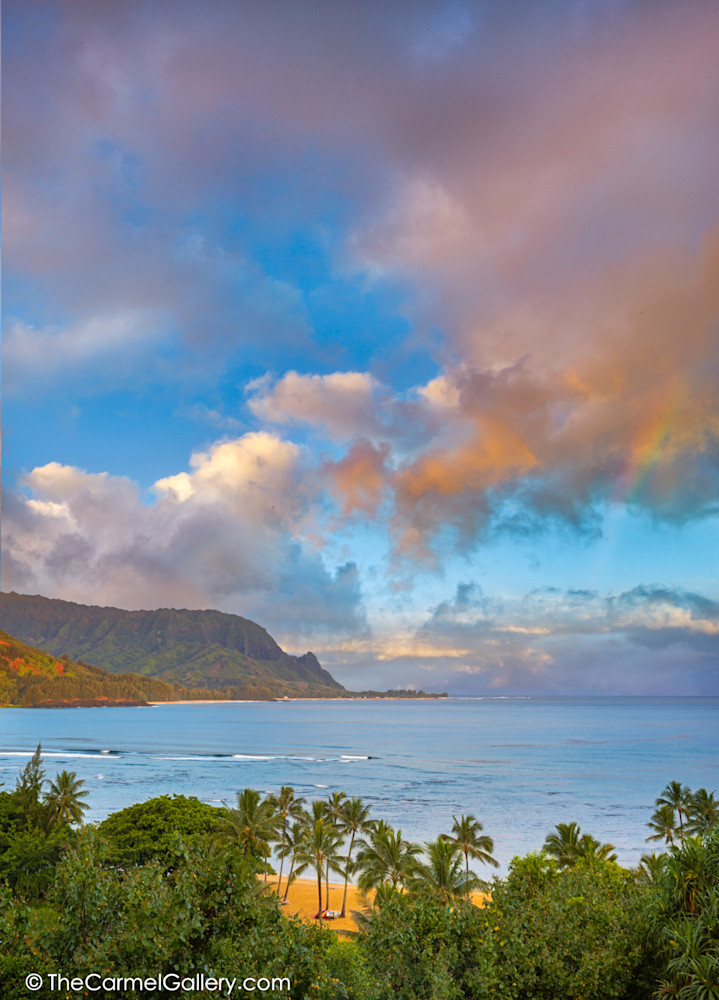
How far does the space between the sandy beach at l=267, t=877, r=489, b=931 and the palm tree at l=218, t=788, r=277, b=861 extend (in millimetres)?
6027

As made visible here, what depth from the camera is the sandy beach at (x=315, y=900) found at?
164 ft

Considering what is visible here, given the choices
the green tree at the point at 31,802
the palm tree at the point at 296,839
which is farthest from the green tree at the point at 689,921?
the green tree at the point at 31,802

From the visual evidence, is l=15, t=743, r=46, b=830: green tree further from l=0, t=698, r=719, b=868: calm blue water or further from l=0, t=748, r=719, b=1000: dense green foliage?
l=0, t=698, r=719, b=868: calm blue water

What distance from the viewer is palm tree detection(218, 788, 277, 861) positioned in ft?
154

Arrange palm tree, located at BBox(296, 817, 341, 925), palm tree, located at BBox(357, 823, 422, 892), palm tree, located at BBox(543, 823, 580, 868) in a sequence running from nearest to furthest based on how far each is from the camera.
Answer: palm tree, located at BBox(357, 823, 422, 892), palm tree, located at BBox(543, 823, 580, 868), palm tree, located at BBox(296, 817, 341, 925)

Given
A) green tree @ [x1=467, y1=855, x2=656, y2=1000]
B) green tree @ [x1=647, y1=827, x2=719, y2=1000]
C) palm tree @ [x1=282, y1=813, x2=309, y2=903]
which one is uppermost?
green tree @ [x1=647, y1=827, x2=719, y2=1000]

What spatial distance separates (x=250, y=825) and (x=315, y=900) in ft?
52.8

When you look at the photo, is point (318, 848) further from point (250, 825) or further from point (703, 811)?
point (703, 811)

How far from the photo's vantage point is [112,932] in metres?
13.4

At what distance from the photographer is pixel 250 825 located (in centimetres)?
4759

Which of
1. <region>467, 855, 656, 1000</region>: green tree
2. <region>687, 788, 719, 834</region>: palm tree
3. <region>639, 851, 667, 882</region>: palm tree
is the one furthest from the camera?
<region>687, 788, 719, 834</region>: palm tree

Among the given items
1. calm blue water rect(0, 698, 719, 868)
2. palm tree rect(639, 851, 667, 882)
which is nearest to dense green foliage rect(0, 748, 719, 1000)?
palm tree rect(639, 851, 667, 882)

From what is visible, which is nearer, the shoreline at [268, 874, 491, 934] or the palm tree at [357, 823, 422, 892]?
the palm tree at [357, 823, 422, 892]

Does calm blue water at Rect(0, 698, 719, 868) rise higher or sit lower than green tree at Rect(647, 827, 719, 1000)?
lower
